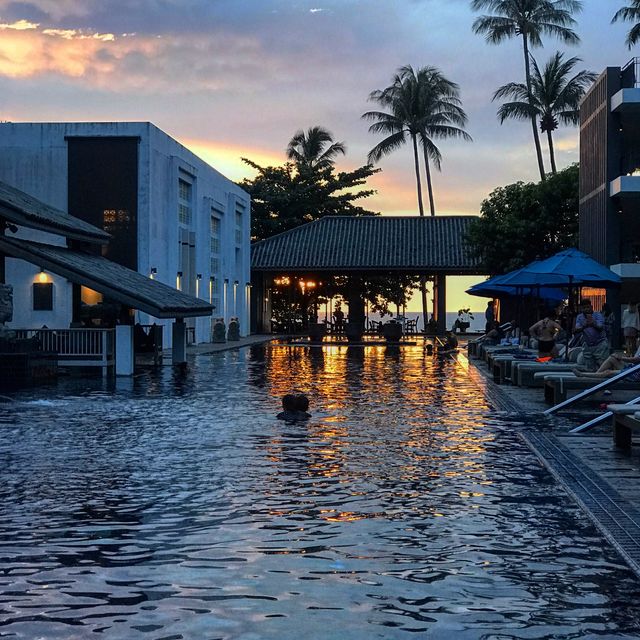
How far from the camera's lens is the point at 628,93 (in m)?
39.0

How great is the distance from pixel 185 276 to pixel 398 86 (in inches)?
1168

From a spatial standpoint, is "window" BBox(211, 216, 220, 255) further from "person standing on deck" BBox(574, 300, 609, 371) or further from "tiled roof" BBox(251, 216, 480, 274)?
"person standing on deck" BBox(574, 300, 609, 371)

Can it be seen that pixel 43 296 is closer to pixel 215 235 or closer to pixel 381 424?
Result: pixel 215 235

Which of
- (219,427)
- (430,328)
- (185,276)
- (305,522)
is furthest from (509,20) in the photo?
(305,522)

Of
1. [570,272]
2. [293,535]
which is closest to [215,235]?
[570,272]

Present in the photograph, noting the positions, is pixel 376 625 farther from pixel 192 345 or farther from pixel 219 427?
pixel 192 345

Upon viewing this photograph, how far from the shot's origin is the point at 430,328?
6112cm

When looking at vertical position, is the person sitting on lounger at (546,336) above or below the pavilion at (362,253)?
below

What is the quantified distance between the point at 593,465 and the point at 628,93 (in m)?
30.7

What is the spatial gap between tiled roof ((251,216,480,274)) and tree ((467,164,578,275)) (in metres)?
3.86

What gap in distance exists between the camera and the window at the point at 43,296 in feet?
125

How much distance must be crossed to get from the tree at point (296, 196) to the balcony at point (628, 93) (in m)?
31.6

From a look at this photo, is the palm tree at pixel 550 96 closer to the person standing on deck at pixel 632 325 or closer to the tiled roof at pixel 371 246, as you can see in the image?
the tiled roof at pixel 371 246

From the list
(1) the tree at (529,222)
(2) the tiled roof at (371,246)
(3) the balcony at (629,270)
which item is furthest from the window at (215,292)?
(3) the balcony at (629,270)
